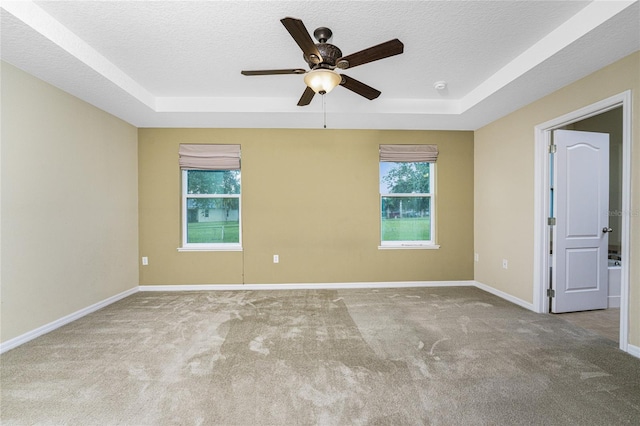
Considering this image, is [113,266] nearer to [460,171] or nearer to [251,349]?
[251,349]

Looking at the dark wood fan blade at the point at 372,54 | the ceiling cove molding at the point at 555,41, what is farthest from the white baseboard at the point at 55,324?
the ceiling cove molding at the point at 555,41

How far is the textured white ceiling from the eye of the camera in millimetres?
1848

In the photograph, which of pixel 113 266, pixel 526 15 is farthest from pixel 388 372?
pixel 113 266

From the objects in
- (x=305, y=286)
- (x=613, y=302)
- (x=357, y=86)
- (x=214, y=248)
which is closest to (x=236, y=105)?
(x=357, y=86)

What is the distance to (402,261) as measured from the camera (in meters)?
4.03

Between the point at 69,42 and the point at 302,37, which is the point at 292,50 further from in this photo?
the point at 69,42

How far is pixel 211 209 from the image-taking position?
13.2ft

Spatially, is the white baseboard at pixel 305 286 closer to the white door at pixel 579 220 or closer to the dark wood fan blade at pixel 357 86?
the white door at pixel 579 220

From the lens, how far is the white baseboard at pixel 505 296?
3104mm

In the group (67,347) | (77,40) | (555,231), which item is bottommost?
(67,347)

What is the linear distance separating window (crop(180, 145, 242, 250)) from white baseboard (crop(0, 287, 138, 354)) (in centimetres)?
104

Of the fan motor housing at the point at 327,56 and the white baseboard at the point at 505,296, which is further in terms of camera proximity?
the white baseboard at the point at 505,296

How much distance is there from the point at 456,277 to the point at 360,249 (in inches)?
60.9

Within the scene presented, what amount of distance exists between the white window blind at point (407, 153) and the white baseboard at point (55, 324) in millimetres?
4073
